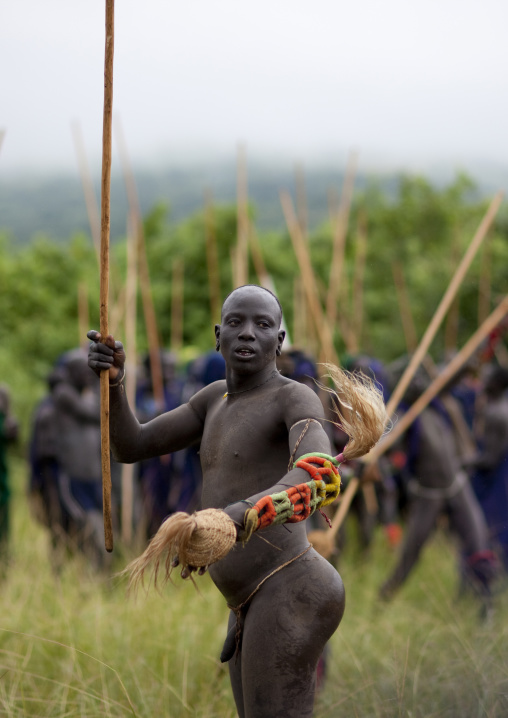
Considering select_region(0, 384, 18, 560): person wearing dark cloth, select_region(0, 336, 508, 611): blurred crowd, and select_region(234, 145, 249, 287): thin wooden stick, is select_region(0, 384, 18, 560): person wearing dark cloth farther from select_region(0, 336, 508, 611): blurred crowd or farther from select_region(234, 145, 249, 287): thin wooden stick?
select_region(234, 145, 249, 287): thin wooden stick

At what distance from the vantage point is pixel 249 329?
2900mm

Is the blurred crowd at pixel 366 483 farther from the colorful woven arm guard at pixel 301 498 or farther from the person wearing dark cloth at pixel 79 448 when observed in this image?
the colorful woven arm guard at pixel 301 498

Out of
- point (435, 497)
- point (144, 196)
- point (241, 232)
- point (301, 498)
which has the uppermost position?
point (301, 498)

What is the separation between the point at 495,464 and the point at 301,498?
5259mm

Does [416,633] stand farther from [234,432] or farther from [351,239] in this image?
[351,239]

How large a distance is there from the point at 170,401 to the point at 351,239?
14519 mm

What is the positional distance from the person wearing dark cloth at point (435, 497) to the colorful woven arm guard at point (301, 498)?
4318 mm

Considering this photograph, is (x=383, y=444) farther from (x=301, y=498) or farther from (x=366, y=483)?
(x=301, y=498)

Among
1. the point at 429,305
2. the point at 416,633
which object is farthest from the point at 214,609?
the point at 429,305

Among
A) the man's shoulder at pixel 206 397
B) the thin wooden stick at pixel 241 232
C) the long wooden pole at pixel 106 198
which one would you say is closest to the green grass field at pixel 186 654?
the long wooden pole at pixel 106 198

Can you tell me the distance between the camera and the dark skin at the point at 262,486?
276cm

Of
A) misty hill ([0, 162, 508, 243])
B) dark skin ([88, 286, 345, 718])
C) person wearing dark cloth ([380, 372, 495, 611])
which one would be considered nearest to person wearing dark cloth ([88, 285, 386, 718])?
dark skin ([88, 286, 345, 718])

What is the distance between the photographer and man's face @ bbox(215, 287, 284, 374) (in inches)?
115

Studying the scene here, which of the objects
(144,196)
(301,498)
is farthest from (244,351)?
(144,196)
